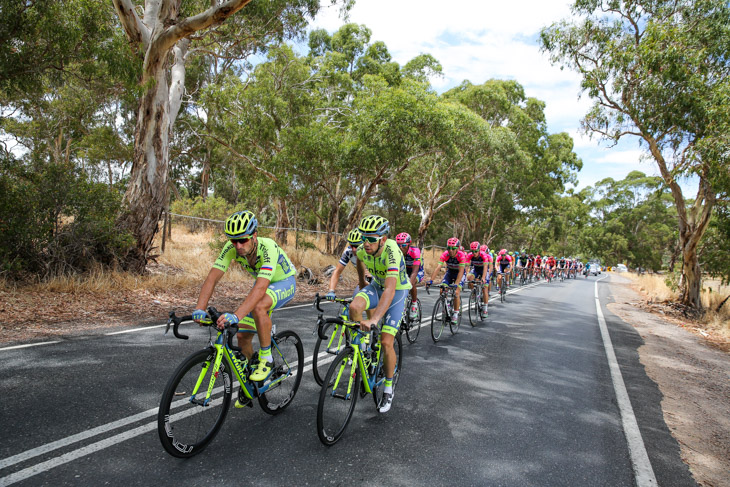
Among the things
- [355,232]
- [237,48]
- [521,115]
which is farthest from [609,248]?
[355,232]

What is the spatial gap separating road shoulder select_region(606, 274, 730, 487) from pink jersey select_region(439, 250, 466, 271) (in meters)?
3.76

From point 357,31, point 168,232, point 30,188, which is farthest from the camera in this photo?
point 357,31

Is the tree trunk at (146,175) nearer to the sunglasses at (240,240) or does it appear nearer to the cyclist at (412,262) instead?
the cyclist at (412,262)

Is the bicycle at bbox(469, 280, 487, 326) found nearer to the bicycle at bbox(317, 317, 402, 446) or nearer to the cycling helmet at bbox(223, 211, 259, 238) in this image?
the bicycle at bbox(317, 317, 402, 446)

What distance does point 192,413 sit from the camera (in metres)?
3.77

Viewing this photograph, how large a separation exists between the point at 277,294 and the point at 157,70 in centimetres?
921

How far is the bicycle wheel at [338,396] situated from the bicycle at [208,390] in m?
0.71

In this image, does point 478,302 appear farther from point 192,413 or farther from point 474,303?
point 192,413

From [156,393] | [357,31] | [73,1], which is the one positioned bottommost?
[156,393]

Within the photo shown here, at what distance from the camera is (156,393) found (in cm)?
431

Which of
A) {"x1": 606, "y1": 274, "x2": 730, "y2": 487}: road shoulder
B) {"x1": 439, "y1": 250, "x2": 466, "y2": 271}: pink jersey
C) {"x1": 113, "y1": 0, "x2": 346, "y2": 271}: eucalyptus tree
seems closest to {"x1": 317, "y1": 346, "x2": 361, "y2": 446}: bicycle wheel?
{"x1": 606, "y1": 274, "x2": 730, "y2": 487}: road shoulder

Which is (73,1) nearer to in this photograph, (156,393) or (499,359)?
(156,393)

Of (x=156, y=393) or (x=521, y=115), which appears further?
(x=521, y=115)

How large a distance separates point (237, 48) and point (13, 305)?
12146 millimetres
